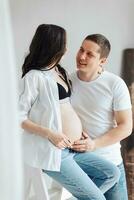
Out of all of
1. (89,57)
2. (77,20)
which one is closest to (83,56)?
(89,57)

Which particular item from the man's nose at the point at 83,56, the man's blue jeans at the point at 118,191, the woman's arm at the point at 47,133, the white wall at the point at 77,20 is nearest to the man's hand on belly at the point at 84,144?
the woman's arm at the point at 47,133

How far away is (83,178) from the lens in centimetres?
148

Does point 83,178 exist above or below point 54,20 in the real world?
below

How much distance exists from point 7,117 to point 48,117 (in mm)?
959

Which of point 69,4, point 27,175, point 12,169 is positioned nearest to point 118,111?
point 27,175

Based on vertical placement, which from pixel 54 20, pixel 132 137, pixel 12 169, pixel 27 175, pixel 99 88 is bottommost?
pixel 132 137

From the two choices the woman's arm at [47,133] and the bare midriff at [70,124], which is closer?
the woman's arm at [47,133]

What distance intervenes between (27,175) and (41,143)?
7.6 inches

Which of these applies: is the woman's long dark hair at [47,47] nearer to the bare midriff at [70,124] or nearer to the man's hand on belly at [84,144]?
the bare midriff at [70,124]

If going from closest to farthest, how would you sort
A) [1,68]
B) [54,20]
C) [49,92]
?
[1,68]
[49,92]
[54,20]

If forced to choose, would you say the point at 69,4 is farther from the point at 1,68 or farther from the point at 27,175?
the point at 1,68

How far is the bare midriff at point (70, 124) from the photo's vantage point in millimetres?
1543

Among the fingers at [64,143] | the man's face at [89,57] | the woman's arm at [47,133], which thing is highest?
the man's face at [89,57]

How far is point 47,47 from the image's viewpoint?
147cm
